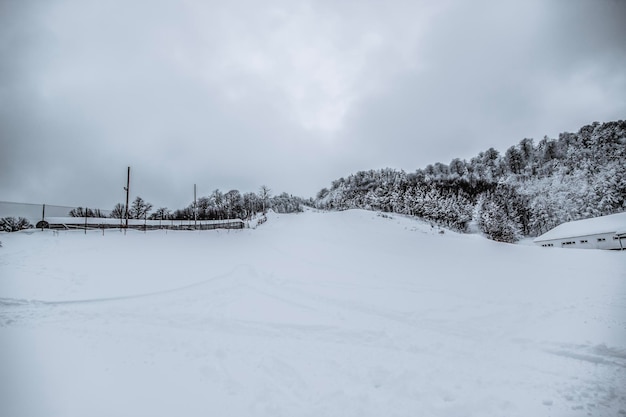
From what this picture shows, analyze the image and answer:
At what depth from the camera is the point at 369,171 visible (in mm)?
157750

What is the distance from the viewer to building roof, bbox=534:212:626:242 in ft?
108

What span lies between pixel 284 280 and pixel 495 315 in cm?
846

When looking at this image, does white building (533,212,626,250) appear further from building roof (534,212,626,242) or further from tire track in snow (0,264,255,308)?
tire track in snow (0,264,255,308)

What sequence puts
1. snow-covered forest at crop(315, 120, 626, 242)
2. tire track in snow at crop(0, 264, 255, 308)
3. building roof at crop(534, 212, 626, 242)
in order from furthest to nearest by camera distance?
snow-covered forest at crop(315, 120, 626, 242) < building roof at crop(534, 212, 626, 242) < tire track in snow at crop(0, 264, 255, 308)

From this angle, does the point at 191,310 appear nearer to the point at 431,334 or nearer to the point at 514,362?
the point at 431,334

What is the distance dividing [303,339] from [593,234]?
4745cm

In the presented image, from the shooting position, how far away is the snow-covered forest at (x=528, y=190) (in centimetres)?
3384

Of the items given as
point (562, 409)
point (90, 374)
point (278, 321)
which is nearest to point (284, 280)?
point (278, 321)

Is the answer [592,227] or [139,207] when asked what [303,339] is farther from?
[139,207]

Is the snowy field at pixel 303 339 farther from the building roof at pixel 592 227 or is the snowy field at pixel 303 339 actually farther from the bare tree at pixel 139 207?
the bare tree at pixel 139 207

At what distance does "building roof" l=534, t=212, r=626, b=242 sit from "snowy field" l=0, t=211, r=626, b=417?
2815 cm

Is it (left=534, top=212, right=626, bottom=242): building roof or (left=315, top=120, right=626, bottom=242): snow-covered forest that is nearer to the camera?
(left=534, top=212, right=626, bottom=242): building roof

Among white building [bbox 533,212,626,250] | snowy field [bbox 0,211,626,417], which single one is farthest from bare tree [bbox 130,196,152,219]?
white building [bbox 533,212,626,250]

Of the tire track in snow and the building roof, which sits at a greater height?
the building roof
